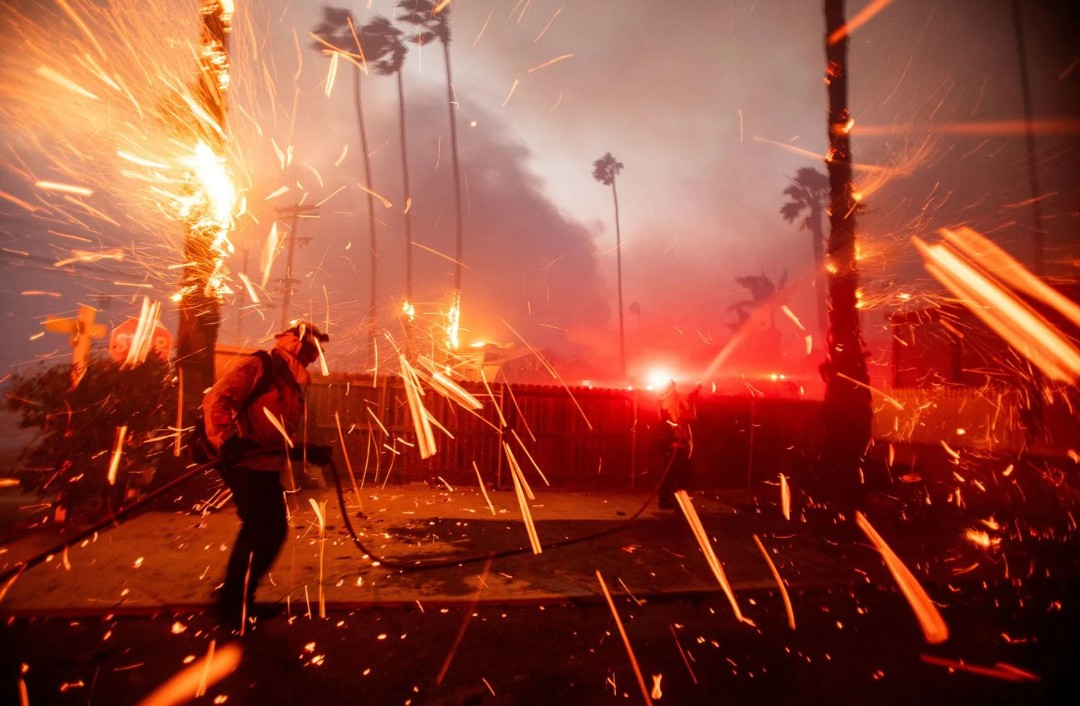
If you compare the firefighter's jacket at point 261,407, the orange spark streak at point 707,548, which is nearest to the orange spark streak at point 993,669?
the orange spark streak at point 707,548

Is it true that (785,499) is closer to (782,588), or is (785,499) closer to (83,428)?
(782,588)

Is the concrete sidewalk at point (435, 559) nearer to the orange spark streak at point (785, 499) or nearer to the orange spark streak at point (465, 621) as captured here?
the orange spark streak at point (465, 621)

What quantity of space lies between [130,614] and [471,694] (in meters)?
2.64

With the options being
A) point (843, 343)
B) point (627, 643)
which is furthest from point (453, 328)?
point (627, 643)

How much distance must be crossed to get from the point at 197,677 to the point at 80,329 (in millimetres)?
5785

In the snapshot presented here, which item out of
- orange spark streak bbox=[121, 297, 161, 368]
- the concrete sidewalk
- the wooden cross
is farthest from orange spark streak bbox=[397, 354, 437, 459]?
the wooden cross

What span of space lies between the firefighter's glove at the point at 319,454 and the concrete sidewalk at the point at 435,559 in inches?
40.7

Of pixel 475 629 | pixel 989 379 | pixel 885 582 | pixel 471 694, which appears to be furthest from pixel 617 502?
pixel 989 379

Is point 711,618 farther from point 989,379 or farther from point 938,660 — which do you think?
point 989,379

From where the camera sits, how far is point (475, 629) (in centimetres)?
365

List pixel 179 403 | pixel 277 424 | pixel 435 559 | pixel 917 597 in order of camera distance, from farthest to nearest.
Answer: pixel 179 403, pixel 435 559, pixel 917 597, pixel 277 424

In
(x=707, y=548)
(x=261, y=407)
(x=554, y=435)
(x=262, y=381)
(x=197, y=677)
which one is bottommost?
(x=707, y=548)

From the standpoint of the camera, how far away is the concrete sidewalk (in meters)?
4.07

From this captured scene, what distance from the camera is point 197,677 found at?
2.84 metres
